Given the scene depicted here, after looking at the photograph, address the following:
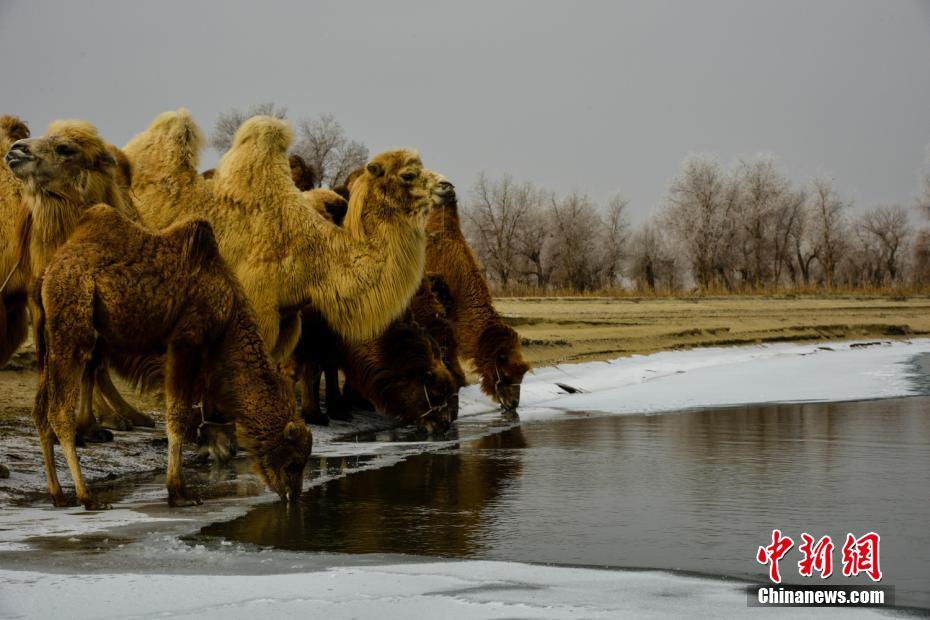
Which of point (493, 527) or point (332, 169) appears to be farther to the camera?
point (332, 169)

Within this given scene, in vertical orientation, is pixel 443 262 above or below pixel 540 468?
above

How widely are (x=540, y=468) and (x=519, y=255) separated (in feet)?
309

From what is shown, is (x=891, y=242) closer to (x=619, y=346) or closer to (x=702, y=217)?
(x=702, y=217)

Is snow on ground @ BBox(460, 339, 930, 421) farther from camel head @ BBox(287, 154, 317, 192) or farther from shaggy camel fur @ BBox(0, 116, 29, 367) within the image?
shaggy camel fur @ BBox(0, 116, 29, 367)

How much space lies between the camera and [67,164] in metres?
7.48

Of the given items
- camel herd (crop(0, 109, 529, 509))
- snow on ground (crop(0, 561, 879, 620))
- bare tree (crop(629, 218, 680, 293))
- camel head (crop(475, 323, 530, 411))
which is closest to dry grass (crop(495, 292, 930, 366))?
camel head (crop(475, 323, 530, 411))

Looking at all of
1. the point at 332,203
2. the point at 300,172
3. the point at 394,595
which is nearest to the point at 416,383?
the point at 332,203

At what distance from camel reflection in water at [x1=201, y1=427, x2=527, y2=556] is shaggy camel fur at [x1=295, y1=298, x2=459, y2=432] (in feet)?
6.88

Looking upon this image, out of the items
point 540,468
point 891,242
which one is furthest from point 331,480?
point 891,242

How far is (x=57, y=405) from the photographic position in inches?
263

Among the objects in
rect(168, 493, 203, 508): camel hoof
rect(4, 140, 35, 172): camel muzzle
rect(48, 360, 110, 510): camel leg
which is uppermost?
rect(4, 140, 35, 172): camel muzzle

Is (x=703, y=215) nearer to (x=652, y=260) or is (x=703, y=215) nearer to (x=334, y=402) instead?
(x=652, y=260)

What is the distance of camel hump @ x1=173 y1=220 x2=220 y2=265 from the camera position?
7.20 meters

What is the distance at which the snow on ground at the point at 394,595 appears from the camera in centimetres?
463
